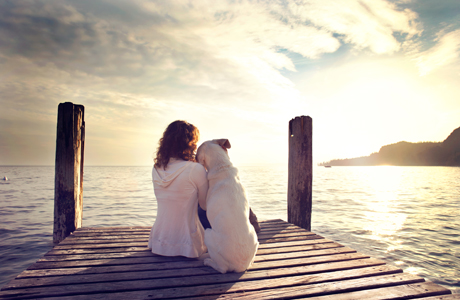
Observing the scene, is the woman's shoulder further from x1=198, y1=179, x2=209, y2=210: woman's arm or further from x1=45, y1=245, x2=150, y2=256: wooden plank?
x1=45, y1=245, x2=150, y2=256: wooden plank

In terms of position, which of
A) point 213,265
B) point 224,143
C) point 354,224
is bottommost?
point 354,224

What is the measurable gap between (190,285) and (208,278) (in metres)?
0.23

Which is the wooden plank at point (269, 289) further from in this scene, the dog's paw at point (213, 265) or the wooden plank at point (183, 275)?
the dog's paw at point (213, 265)

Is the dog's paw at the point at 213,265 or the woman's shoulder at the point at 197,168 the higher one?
the woman's shoulder at the point at 197,168

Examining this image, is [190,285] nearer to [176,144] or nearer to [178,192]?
[178,192]

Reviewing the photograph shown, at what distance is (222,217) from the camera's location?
284 centimetres

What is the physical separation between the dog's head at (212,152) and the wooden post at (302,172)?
320cm

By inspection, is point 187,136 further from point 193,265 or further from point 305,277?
point 305,277

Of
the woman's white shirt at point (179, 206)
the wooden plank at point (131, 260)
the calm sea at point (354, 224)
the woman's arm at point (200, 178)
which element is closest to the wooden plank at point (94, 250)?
the wooden plank at point (131, 260)

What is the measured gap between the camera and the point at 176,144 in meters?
3.56

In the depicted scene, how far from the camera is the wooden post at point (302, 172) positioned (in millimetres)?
6105

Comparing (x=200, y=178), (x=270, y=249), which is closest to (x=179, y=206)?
(x=200, y=178)

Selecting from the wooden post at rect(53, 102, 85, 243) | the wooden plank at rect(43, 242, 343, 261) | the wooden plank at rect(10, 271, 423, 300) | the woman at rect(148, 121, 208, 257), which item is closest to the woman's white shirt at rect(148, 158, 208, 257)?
the woman at rect(148, 121, 208, 257)

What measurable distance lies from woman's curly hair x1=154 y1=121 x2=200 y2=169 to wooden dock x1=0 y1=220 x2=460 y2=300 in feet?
4.64
